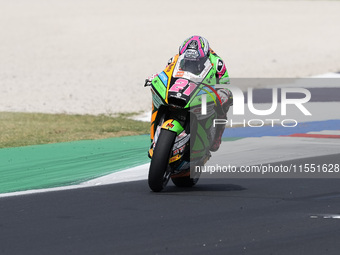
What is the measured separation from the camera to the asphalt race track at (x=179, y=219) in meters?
6.44

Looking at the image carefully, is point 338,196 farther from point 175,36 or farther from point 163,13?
point 163,13

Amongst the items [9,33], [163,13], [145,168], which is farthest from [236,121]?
[163,13]

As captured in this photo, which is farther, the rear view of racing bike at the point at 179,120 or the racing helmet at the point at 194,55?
the racing helmet at the point at 194,55

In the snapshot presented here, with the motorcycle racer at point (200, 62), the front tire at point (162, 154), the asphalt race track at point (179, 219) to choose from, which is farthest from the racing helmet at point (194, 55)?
the asphalt race track at point (179, 219)

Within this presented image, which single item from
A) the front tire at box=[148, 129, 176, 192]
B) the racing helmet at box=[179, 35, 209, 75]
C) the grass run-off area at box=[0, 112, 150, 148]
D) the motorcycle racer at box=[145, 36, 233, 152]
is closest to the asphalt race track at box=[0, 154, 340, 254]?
the front tire at box=[148, 129, 176, 192]

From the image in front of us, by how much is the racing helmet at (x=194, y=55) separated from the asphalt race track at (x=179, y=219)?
128cm

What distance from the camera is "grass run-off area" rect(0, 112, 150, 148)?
14242mm

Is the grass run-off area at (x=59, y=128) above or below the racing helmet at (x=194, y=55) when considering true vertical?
below

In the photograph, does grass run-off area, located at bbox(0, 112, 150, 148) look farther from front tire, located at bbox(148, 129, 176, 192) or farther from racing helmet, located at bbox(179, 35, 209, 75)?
front tire, located at bbox(148, 129, 176, 192)

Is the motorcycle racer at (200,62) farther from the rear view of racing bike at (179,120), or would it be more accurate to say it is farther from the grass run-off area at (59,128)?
the grass run-off area at (59,128)

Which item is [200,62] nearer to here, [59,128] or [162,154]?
[162,154]

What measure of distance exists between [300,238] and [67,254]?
1.80 meters

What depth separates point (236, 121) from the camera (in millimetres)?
16250

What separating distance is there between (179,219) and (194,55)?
208 cm
